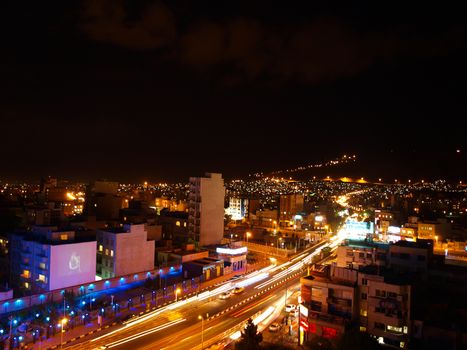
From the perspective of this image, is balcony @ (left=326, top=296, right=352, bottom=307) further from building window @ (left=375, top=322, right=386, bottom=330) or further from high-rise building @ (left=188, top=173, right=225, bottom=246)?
high-rise building @ (left=188, top=173, right=225, bottom=246)

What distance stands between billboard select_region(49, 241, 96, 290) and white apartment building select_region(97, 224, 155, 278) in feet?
6.10

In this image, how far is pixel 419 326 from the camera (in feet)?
54.8

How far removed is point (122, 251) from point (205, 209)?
12459 mm

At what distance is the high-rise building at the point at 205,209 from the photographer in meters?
36.8

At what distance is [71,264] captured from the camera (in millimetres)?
22703

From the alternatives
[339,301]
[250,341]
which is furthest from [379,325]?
[250,341]

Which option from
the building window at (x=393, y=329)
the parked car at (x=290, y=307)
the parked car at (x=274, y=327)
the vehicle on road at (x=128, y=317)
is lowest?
the vehicle on road at (x=128, y=317)

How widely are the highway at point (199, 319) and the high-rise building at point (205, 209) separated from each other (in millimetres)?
9285

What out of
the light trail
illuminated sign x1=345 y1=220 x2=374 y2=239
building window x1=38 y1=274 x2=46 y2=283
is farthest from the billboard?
illuminated sign x1=345 y1=220 x2=374 y2=239

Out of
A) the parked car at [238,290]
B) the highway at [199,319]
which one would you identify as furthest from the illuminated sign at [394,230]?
the parked car at [238,290]

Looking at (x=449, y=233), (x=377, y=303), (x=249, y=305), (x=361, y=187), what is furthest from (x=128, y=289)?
(x=361, y=187)

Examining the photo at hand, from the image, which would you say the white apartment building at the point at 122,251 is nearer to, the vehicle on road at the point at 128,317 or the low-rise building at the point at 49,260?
the low-rise building at the point at 49,260

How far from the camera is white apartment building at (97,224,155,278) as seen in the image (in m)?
25.5

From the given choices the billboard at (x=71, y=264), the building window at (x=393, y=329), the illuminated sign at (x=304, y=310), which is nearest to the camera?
the building window at (x=393, y=329)
